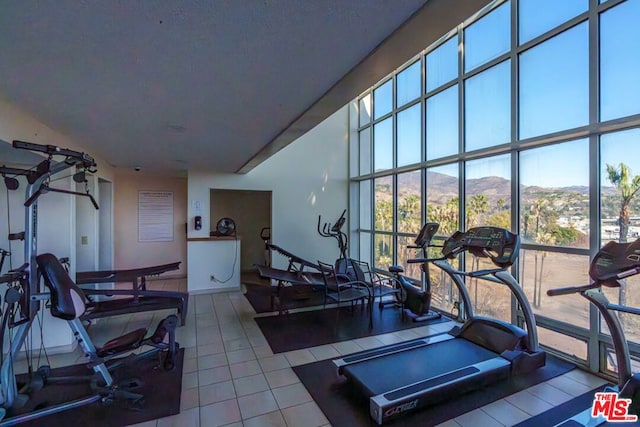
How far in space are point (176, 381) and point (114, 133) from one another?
253 centimetres

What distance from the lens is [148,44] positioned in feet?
4.91

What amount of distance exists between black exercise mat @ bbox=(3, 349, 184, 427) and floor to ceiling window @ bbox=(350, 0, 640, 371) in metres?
3.74

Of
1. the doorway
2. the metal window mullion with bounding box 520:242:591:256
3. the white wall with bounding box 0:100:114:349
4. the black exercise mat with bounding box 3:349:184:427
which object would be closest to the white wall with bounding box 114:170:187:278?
the doorway

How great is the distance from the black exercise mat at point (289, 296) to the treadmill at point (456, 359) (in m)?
1.83

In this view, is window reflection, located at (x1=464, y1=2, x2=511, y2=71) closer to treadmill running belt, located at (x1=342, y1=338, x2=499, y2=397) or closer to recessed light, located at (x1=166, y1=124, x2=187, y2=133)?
Result: treadmill running belt, located at (x1=342, y1=338, x2=499, y2=397)

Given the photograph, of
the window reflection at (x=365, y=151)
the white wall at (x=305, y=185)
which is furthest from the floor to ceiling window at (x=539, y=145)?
the white wall at (x=305, y=185)

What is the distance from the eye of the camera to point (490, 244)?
9.87 feet

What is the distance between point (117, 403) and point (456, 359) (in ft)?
9.56

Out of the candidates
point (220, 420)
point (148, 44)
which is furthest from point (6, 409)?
point (148, 44)

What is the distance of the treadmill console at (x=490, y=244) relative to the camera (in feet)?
9.35

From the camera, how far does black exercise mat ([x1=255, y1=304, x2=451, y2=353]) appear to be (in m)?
3.56

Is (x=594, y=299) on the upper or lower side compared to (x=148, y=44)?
lower

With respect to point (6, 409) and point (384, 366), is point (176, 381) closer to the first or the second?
point (6, 409)

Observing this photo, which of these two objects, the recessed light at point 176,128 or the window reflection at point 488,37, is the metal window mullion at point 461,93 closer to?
the window reflection at point 488,37
